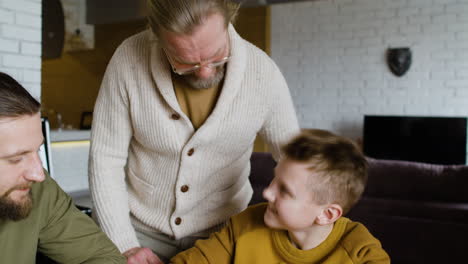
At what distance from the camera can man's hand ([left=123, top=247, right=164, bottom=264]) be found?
1220mm

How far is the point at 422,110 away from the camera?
233 inches

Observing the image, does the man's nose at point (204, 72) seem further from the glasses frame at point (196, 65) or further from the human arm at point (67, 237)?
the human arm at point (67, 237)

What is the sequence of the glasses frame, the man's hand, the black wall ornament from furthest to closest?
the black wall ornament
the man's hand
the glasses frame

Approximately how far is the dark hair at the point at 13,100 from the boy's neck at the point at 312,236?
30.0 inches

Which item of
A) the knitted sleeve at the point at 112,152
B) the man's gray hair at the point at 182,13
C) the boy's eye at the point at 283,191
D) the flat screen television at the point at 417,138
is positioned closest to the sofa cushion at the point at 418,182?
the boy's eye at the point at 283,191

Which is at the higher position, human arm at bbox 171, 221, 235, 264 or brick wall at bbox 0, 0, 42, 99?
brick wall at bbox 0, 0, 42, 99

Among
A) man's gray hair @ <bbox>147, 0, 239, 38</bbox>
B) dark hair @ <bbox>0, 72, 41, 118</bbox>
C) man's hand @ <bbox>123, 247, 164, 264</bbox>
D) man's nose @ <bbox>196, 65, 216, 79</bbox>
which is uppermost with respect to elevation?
man's gray hair @ <bbox>147, 0, 239, 38</bbox>

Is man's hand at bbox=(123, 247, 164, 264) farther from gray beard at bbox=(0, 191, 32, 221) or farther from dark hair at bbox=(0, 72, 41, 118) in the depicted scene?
dark hair at bbox=(0, 72, 41, 118)

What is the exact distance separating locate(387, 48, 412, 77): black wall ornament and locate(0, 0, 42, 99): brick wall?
14.7ft

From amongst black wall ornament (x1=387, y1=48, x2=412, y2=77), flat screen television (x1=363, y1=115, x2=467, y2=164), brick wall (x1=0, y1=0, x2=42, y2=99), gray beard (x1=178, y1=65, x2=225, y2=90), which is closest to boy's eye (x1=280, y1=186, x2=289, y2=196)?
gray beard (x1=178, y1=65, x2=225, y2=90)

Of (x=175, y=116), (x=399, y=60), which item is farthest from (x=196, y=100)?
(x=399, y=60)

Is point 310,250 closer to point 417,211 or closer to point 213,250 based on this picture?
point 213,250

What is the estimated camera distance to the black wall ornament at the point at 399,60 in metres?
5.91

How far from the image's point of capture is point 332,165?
1.24 metres
